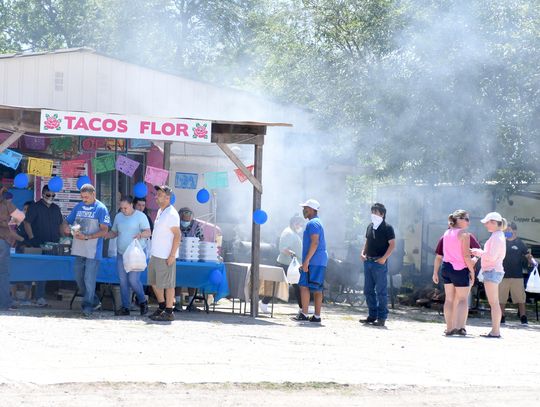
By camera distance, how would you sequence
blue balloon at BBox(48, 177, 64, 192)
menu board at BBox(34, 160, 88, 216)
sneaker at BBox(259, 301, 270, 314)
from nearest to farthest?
blue balloon at BBox(48, 177, 64, 192) → sneaker at BBox(259, 301, 270, 314) → menu board at BBox(34, 160, 88, 216)

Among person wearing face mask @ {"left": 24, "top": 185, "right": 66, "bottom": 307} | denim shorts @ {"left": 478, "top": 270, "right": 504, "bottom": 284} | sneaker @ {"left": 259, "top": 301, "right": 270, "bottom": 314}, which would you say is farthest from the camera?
sneaker @ {"left": 259, "top": 301, "right": 270, "bottom": 314}

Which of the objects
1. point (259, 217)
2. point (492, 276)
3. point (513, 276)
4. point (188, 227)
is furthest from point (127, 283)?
point (513, 276)

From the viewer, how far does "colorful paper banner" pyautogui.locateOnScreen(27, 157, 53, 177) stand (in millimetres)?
15891

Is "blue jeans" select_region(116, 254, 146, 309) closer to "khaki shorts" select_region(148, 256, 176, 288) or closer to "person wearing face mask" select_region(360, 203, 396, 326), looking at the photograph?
"khaki shorts" select_region(148, 256, 176, 288)

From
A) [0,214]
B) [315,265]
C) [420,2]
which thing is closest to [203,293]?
[315,265]

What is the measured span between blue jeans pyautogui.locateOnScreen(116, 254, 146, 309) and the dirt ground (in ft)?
0.98

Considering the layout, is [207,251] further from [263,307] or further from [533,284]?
[533,284]

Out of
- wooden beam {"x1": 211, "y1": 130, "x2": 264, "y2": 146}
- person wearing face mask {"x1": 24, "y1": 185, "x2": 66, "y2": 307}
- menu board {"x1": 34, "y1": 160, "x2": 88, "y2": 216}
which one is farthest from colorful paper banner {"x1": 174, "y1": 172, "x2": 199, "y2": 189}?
wooden beam {"x1": 211, "y1": 130, "x2": 264, "y2": 146}

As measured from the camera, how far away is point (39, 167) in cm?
1596

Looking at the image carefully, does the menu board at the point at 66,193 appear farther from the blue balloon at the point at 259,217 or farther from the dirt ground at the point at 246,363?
the blue balloon at the point at 259,217

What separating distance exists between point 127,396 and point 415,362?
393 centimetres

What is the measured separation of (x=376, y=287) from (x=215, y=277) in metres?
2.28

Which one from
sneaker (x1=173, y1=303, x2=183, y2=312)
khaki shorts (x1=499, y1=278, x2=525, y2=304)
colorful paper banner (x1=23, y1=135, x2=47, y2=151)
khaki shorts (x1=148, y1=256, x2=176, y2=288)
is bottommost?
sneaker (x1=173, y1=303, x2=183, y2=312)

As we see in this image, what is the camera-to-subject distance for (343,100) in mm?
22016
